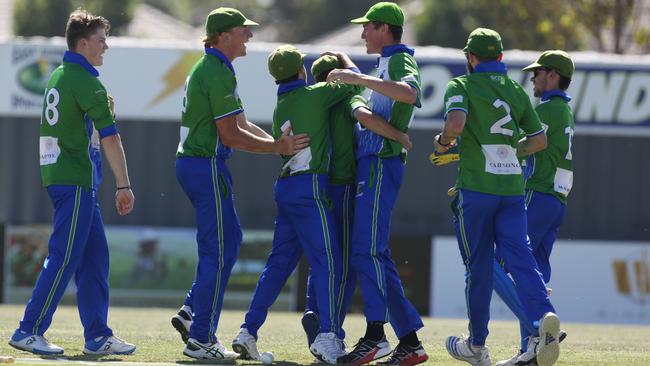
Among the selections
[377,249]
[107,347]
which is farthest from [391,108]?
[107,347]

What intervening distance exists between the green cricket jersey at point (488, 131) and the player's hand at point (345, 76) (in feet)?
1.86

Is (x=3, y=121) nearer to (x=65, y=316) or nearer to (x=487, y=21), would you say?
(x=65, y=316)

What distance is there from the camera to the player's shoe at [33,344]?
28.1ft

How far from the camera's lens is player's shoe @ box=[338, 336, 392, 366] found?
329 inches

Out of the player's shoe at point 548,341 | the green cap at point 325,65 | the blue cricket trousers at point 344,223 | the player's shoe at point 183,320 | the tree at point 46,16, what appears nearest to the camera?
the player's shoe at point 548,341

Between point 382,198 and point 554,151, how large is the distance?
5.14 ft

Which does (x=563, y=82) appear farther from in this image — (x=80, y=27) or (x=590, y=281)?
(x=590, y=281)

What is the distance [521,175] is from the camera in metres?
8.55

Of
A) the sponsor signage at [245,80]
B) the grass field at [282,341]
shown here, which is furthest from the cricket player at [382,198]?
the sponsor signage at [245,80]

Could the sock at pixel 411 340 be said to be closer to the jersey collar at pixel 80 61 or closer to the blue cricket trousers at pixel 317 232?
the blue cricket trousers at pixel 317 232

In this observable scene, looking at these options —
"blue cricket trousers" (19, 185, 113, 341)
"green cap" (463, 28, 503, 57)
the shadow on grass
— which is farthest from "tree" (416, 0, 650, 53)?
the shadow on grass

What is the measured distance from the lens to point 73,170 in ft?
28.5

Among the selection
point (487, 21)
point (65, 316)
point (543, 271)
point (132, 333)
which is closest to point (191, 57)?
point (65, 316)

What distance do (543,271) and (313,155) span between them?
2.04 meters
